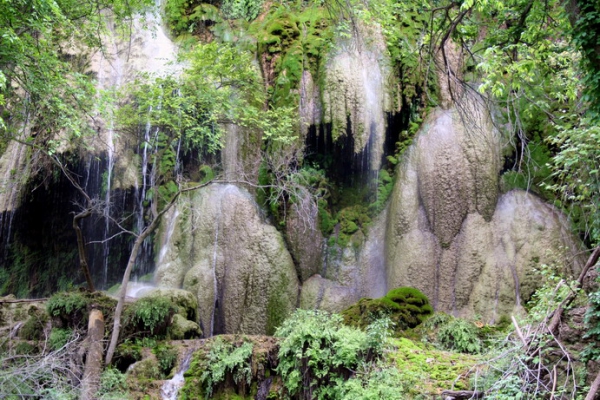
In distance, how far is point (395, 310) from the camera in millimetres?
10750

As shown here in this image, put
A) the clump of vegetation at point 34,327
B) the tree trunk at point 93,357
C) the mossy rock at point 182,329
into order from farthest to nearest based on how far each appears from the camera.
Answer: the mossy rock at point 182,329 → the clump of vegetation at point 34,327 → the tree trunk at point 93,357

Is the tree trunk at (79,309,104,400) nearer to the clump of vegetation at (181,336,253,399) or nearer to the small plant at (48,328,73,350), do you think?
the small plant at (48,328,73,350)

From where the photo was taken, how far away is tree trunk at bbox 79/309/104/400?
8.18m

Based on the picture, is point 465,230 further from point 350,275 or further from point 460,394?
point 460,394

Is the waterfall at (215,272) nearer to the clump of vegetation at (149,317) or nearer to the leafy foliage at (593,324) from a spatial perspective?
the clump of vegetation at (149,317)

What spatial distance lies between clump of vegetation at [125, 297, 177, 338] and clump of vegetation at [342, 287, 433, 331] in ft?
12.4

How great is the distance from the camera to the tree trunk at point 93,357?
8.18 metres

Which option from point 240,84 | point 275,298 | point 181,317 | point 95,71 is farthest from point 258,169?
point 95,71

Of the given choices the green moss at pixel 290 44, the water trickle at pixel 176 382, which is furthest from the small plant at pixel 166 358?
the green moss at pixel 290 44

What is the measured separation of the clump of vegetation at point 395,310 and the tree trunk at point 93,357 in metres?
4.87

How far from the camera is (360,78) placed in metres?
15.3

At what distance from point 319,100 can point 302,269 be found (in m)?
5.12

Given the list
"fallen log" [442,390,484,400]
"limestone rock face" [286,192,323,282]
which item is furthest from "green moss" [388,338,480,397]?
"limestone rock face" [286,192,323,282]

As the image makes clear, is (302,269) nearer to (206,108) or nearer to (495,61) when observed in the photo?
(206,108)
